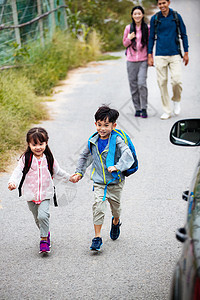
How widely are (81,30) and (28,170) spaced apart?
1584 centimetres

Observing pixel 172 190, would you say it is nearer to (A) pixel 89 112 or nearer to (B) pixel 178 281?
(B) pixel 178 281

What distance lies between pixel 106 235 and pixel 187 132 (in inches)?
63.4

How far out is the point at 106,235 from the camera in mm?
4527

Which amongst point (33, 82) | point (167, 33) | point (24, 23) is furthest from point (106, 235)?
point (24, 23)

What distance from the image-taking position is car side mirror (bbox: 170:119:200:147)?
334cm

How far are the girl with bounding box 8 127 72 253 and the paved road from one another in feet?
1.04

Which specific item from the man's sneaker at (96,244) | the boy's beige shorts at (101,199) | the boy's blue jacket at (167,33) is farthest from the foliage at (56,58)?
the man's sneaker at (96,244)

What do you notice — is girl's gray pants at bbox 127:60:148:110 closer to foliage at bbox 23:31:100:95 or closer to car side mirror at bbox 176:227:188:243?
foliage at bbox 23:31:100:95

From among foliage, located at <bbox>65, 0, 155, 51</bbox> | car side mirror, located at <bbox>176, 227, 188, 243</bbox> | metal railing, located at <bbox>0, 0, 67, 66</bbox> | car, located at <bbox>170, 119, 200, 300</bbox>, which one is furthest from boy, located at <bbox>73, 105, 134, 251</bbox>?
foliage, located at <bbox>65, 0, 155, 51</bbox>

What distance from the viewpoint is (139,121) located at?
891 centimetres

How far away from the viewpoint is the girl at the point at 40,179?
13.2 ft

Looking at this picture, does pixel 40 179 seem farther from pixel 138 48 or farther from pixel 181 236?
pixel 138 48

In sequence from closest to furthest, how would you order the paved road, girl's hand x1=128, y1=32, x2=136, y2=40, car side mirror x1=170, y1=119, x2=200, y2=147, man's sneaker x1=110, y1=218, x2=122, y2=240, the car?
the car, car side mirror x1=170, y1=119, x2=200, y2=147, the paved road, man's sneaker x1=110, y1=218, x2=122, y2=240, girl's hand x1=128, y1=32, x2=136, y2=40

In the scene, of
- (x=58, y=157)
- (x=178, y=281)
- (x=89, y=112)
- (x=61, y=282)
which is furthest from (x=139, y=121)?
(x=178, y=281)
